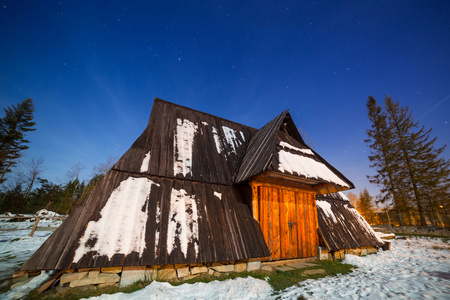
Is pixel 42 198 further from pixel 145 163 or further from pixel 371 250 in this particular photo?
pixel 371 250

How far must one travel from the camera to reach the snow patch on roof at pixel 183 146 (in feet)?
22.2

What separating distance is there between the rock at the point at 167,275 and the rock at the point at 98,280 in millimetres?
960

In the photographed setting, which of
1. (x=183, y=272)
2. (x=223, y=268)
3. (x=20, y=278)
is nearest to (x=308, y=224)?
(x=223, y=268)

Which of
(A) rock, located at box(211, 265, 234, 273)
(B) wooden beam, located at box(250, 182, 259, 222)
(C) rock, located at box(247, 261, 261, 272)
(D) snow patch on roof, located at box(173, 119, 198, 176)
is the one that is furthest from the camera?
Answer: (D) snow patch on roof, located at box(173, 119, 198, 176)

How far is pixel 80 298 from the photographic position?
3607mm

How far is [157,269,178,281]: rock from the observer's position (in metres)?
4.54

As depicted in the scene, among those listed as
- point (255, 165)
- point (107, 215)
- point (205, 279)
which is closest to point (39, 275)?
point (107, 215)

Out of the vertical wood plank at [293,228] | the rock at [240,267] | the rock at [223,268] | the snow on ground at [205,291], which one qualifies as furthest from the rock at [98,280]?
the vertical wood plank at [293,228]

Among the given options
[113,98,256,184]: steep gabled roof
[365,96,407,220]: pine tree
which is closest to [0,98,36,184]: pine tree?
[113,98,256,184]: steep gabled roof

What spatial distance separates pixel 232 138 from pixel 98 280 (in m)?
7.65

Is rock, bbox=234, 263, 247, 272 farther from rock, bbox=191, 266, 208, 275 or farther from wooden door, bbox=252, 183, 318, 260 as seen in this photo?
wooden door, bbox=252, 183, 318, 260

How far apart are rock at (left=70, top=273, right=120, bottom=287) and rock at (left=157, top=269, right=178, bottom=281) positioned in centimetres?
96

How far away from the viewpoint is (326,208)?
990 centimetres

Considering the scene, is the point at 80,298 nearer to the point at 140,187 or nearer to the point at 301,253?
the point at 140,187
